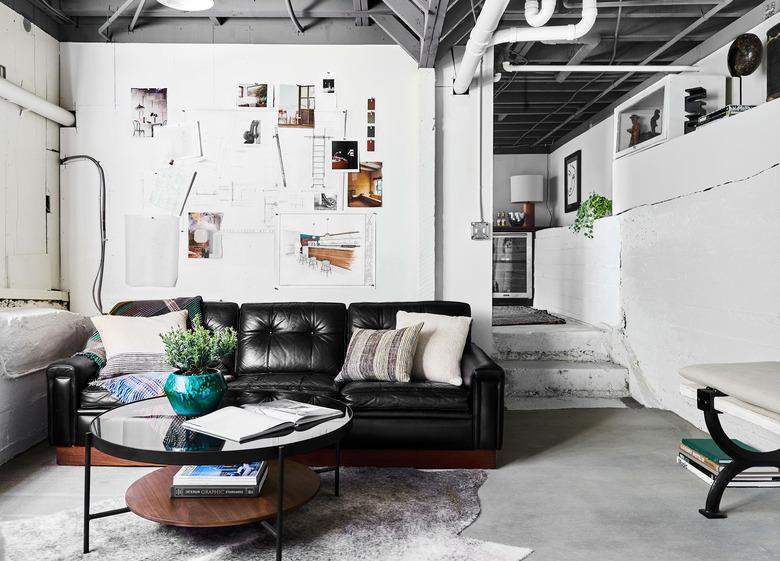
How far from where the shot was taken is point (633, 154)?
5.07 m

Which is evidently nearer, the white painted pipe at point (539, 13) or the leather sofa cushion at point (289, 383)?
the white painted pipe at point (539, 13)

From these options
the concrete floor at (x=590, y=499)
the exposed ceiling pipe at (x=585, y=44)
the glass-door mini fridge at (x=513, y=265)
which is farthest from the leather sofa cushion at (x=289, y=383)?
the glass-door mini fridge at (x=513, y=265)

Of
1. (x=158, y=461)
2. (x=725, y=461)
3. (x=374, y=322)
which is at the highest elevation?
(x=374, y=322)

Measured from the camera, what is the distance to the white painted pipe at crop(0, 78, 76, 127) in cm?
376

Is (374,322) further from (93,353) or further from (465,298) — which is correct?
(93,353)

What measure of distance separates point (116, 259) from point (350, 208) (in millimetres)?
1751

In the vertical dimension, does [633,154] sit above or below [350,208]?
above

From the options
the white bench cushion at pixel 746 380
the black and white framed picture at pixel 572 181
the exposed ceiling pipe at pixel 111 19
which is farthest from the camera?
the black and white framed picture at pixel 572 181

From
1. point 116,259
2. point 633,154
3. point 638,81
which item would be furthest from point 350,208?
point 638,81

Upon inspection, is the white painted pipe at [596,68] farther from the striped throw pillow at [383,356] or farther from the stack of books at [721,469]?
the stack of books at [721,469]

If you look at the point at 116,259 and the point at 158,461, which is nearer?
the point at 158,461

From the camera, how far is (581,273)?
20.4ft

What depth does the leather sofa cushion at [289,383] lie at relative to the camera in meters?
3.46

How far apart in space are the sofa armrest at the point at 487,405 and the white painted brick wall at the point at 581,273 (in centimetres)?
237
